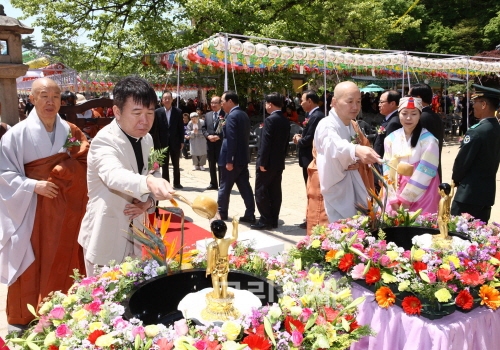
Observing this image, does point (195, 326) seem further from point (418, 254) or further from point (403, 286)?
point (418, 254)

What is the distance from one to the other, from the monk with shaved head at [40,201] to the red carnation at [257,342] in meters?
2.07

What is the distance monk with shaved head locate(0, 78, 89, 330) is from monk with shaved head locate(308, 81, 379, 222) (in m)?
1.66

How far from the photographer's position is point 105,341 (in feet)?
4.43

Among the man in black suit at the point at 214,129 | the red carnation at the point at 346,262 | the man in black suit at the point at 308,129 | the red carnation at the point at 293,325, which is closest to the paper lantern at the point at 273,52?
the man in black suit at the point at 214,129

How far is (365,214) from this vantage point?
110 inches

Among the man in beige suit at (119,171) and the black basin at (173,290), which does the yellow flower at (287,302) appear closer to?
the black basin at (173,290)

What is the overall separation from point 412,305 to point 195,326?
105 centimetres

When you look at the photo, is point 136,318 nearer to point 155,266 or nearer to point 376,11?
point 155,266

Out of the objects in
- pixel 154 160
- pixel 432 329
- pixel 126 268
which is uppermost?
pixel 154 160

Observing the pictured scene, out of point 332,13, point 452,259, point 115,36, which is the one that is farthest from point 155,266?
point 332,13

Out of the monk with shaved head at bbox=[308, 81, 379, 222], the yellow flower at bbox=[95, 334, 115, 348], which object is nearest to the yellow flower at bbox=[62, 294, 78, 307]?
the yellow flower at bbox=[95, 334, 115, 348]

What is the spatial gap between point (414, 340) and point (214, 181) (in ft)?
20.8

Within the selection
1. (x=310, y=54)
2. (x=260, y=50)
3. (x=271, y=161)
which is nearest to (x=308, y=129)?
(x=271, y=161)

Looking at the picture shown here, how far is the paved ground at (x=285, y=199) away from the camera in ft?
18.4
